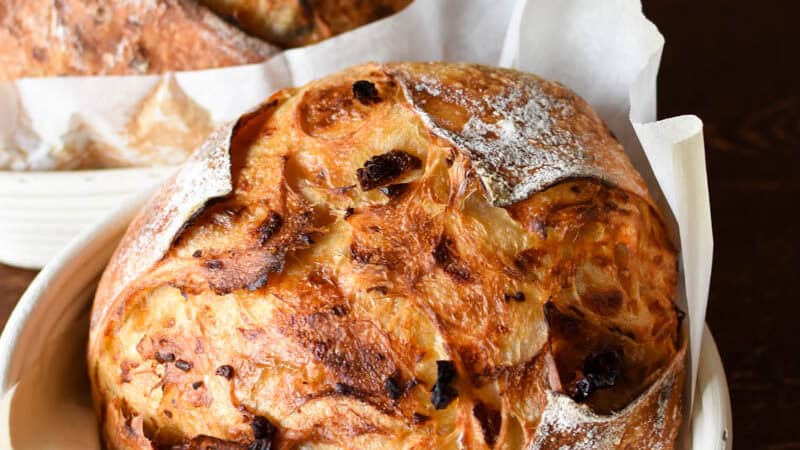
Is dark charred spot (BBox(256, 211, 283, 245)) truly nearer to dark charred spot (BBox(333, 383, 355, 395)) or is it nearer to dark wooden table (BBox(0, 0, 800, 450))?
dark charred spot (BBox(333, 383, 355, 395))

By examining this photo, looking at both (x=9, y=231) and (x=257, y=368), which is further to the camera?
(x=9, y=231)

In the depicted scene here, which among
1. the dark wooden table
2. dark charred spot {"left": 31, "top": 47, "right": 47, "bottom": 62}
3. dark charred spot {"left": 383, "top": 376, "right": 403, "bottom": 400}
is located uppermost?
dark charred spot {"left": 383, "top": 376, "right": 403, "bottom": 400}

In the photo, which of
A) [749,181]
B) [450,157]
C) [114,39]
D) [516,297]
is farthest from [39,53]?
[749,181]

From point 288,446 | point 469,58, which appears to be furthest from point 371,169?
point 469,58

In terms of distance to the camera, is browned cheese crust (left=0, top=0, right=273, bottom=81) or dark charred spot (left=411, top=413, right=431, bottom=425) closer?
dark charred spot (left=411, top=413, right=431, bottom=425)

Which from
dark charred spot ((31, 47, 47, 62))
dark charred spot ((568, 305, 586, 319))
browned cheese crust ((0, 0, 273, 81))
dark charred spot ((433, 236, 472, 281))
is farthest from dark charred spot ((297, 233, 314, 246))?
dark charred spot ((31, 47, 47, 62))

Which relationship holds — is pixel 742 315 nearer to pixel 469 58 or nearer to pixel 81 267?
pixel 469 58
